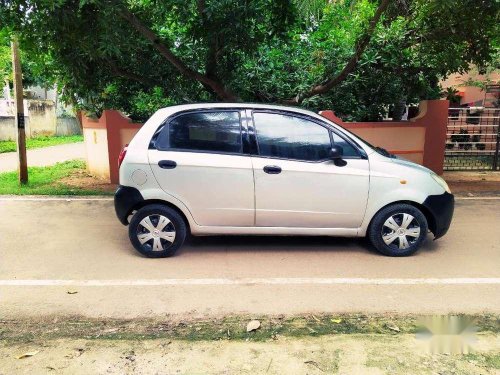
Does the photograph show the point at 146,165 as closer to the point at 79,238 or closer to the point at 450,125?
the point at 79,238

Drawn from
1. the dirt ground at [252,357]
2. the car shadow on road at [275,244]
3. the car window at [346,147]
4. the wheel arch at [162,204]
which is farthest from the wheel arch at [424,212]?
the wheel arch at [162,204]

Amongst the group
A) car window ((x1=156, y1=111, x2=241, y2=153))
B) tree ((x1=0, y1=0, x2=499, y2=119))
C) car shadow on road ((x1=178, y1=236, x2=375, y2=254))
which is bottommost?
car shadow on road ((x1=178, y1=236, x2=375, y2=254))

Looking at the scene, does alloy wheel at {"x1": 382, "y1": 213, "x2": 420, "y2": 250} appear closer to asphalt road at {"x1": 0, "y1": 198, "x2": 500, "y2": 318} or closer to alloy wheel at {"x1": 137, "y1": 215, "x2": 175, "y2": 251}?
asphalt road at {"x1": 0, "y1": 198, "x2": 500, "y2": 318}

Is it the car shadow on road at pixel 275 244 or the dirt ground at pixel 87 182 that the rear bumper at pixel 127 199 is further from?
the dirt ground at pixel 87 182

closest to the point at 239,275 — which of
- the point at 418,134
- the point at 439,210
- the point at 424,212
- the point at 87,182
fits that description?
the point at 424,212

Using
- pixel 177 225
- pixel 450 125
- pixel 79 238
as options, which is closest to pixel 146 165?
pixel 177 225

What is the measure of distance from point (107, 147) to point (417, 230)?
6660 mm

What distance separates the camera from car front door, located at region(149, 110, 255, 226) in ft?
16.3

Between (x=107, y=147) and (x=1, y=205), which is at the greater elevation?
(x=107, y=147)

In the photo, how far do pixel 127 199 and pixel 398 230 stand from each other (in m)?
3.06

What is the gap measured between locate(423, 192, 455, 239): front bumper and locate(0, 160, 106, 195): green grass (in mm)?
6093

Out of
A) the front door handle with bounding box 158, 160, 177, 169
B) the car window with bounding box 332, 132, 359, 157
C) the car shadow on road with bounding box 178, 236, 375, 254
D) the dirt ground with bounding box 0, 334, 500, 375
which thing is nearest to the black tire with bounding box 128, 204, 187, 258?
the car shadow on road with bounding box 178, 236, 375, 254

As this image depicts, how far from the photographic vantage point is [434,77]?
10.0m

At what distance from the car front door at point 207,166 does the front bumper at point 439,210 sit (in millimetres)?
1999
